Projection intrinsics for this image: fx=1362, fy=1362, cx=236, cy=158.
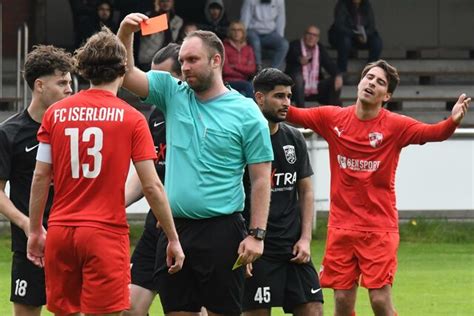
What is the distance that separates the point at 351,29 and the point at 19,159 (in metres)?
14.8

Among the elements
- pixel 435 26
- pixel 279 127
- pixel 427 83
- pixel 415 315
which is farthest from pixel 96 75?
pixel 435 26

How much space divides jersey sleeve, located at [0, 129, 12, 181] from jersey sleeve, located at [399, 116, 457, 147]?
121 inches

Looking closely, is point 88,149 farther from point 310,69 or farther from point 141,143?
point 310,69

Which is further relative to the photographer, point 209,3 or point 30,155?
point 209,3

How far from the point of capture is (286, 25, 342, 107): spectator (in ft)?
71.2

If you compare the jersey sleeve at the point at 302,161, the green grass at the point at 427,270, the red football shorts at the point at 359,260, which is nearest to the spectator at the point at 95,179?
the jersey sleeve at the point at 302,161

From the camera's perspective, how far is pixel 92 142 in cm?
733

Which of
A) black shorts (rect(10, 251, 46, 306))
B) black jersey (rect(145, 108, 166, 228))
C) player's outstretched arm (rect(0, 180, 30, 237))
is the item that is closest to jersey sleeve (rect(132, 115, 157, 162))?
player's outstretched arm (rect(0, 180, 30, 237))

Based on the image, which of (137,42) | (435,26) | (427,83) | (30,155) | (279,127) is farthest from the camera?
(435,26)

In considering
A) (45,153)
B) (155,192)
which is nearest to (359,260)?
(155,192)

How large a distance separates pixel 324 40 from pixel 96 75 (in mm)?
18258

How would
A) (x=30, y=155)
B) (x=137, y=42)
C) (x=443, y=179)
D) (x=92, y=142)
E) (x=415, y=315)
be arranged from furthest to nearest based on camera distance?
(x=137, y=42) → (x=443, y=179) → (x=415, y=315) → (x=30, y=155) → (x=92, y=142)

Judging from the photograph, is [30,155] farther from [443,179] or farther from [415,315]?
[443,179]

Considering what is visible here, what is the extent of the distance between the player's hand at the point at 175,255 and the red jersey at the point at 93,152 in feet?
1.10
